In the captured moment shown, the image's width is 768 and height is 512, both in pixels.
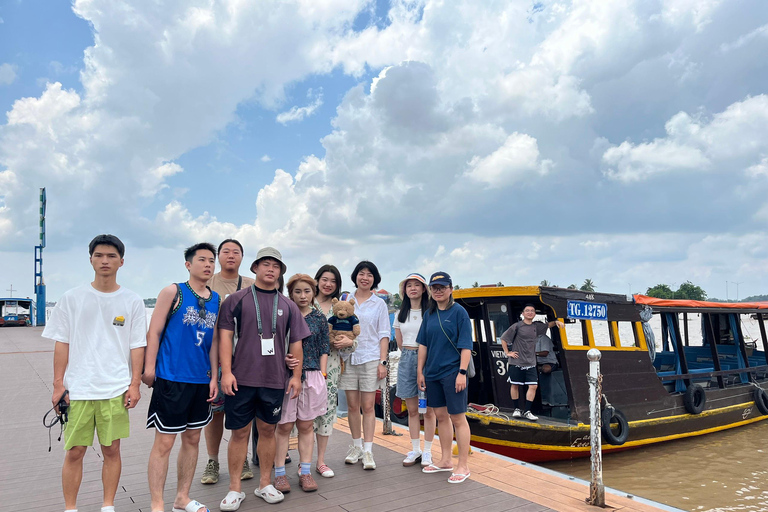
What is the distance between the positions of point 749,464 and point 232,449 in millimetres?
8840

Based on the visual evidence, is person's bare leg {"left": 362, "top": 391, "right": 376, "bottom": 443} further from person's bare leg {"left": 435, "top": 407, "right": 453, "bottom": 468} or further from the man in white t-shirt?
the man in white t-shirt

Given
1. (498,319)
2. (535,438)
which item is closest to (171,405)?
(535,438)

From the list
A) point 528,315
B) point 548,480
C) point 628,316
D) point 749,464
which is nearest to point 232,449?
point 548,480

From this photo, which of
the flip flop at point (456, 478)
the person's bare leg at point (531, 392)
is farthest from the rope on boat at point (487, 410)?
the flip flop at point (456, 478)

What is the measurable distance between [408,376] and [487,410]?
2.92 metres

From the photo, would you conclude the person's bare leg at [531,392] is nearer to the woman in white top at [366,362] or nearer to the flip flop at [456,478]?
the flip flop at [456,478]

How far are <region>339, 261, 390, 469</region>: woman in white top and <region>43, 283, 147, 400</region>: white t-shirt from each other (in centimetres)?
186

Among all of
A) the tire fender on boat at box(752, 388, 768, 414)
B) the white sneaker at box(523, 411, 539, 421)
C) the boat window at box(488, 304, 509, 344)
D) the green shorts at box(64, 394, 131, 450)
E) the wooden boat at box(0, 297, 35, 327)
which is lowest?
the tire fender on boat at box(752, 388, 768, 414)

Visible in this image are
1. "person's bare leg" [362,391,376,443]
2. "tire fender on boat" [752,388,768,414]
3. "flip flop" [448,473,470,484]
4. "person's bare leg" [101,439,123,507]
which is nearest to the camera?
"person's bare leg" [101,439,123,507]

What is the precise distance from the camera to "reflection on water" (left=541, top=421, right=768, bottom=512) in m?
6.89

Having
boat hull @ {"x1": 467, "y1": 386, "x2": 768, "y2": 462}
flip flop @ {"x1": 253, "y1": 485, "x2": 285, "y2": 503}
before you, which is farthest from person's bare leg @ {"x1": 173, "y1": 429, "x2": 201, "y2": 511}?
boat hull @ {"x1": 467, "y1": 386, "x2": 768, "y2": 462}

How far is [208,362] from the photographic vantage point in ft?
11.6

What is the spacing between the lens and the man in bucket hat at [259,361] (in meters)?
3.61

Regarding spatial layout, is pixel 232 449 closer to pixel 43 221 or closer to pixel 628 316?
pixel 628 316
